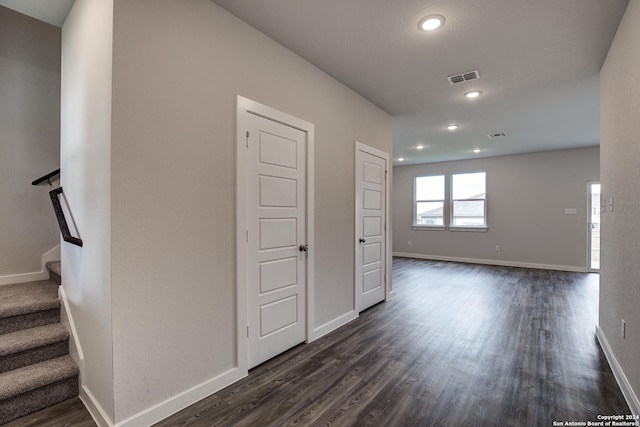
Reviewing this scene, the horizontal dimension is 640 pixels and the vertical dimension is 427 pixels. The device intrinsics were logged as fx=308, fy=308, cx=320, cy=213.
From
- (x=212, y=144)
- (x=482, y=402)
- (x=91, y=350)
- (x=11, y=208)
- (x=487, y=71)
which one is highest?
(x=487, y=71)

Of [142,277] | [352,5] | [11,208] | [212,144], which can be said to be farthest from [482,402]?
[11,208]

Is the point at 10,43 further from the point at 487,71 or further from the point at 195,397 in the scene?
the point at 487,71

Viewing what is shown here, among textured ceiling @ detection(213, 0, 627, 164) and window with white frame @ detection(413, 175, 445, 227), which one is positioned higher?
textured ceiling @ detection(213, 0, 627, 164)

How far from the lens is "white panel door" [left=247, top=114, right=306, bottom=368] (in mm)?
2555

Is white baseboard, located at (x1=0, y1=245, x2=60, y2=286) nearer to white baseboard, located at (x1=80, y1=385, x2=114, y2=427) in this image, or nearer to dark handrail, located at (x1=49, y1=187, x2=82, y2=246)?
dark handrail, located at (x1=49, y1=187, x2=82, y2=246)

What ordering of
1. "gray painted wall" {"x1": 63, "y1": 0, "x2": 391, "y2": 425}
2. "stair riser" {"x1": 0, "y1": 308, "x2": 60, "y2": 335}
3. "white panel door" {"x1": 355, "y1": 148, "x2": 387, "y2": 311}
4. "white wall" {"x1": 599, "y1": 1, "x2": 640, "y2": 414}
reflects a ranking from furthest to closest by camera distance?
"white panel door" {"x1": 355, "y1": 148, "x2": 387, "y2": 311} → "stair riser" {"x1": 0, "y1": 308, "x2": 60, "y2": 335} → "white wall" {"x1": 599, "y1": 1, "x2": 640, "y2": 414} → "gray painted wall" {"x1": 63, "y1": 0, "x2": 391, "y2": 425}

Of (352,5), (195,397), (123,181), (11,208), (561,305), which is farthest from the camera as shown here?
(561,305)

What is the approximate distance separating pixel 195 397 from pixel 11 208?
2.74 m

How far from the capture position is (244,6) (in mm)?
2285

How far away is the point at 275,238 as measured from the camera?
276 cm

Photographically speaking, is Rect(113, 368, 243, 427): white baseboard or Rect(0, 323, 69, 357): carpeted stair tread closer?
Rect(113, 368, 243, 427): white baseboard

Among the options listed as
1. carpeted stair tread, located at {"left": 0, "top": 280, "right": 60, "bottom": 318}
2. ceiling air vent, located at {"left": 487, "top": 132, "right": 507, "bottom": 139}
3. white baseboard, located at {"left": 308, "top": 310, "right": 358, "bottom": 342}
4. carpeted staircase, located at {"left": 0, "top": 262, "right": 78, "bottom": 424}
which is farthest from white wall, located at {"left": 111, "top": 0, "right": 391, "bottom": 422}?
ceiling air vent, located at {"left": 487, "top": 132, "right": 507, "bottom": 139}

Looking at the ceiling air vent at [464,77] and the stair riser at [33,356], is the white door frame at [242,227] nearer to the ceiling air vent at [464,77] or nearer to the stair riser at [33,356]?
the stair riser at [33,356]

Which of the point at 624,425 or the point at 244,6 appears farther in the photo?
the point at 244,6
